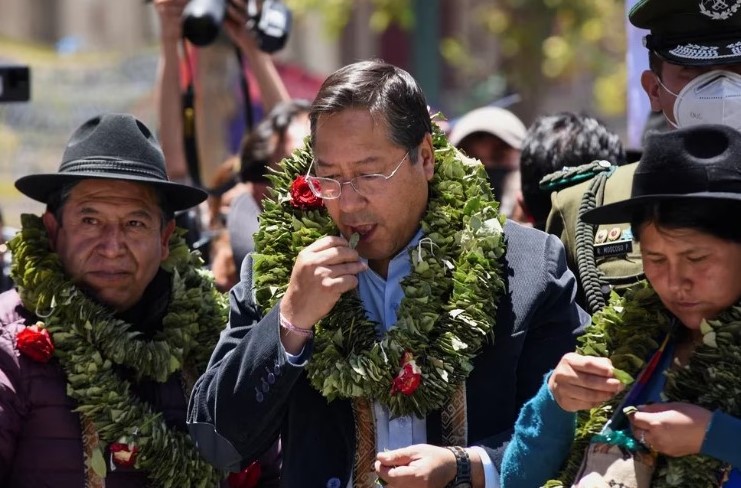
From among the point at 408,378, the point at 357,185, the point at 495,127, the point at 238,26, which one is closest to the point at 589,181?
the point at 357,185

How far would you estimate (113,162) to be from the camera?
13.9ft

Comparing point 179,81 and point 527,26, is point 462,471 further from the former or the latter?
point 527,26

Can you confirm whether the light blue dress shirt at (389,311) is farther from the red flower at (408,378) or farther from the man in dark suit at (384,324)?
the red flower at (408,378)

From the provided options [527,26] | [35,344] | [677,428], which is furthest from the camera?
[527,26]

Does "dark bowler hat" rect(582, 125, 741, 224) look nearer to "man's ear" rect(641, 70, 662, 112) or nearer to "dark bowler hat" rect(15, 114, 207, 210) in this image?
"man's ear" rect(641, 70, 662, 112)

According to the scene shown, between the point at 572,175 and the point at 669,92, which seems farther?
the point at 572,175

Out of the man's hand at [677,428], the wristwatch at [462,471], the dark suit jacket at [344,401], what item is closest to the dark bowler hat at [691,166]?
the man's hand at [677,428]

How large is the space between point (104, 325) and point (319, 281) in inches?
41.4

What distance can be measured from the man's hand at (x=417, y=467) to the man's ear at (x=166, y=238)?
4.60 feet

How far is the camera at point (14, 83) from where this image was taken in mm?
5344

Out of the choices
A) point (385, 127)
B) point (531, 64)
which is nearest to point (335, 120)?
point (385, 127)

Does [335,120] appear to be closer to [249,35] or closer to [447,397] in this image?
[447,397]

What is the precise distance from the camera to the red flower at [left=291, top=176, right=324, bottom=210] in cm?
374

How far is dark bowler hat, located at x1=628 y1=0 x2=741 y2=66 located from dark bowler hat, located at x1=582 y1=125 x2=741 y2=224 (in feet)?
2.38
